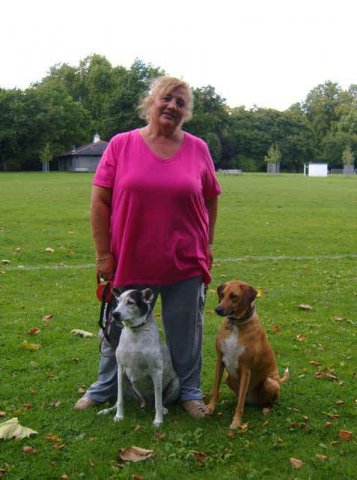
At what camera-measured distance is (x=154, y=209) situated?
452 centimetres

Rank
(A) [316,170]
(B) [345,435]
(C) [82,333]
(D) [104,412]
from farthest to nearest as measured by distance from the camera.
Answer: (A) [316,170]
(C) [82,333]
(D) [104,412]
(B) [345,435]

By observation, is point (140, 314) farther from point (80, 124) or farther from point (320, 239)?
point (80, 124)

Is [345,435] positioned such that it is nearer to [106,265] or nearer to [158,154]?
[106,265]

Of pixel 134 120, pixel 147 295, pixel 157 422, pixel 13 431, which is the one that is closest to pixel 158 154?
pixel 147 295

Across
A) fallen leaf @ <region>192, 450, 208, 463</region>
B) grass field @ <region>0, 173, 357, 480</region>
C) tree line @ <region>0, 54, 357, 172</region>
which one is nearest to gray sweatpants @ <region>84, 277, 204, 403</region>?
grass field @ <region>0, 173, 357, 480</region>

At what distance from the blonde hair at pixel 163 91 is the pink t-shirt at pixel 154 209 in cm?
24

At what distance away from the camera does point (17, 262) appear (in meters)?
11.2

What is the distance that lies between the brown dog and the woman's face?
4.93 feet

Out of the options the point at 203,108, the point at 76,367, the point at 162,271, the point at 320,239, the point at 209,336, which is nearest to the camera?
the point at 162,271

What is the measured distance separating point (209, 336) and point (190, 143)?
3.13 m

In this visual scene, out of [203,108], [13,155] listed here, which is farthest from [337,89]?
[13,155]

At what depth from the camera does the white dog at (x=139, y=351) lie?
4.61 m

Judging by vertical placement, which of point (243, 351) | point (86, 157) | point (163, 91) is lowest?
point (243, 351)

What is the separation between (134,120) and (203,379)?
238 feet
